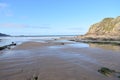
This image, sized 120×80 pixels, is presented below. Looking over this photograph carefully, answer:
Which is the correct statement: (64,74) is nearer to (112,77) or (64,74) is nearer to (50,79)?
(50,79)

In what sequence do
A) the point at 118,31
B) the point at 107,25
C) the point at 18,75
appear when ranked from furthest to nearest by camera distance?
the point at 107,25 → the point at 118,31 → the point at 18,75

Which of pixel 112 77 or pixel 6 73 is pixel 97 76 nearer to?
pixel 112 77

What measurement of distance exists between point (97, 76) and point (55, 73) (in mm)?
3039

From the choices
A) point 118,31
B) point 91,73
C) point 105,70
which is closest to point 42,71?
point 91,73

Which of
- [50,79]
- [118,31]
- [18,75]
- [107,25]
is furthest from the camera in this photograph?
[107,25]

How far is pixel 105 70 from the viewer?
14680mm

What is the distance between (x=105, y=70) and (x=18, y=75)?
21.2ft

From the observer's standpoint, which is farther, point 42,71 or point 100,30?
point 100,30

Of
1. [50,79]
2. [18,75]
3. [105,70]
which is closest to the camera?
[50,79]

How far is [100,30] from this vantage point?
3703 inches

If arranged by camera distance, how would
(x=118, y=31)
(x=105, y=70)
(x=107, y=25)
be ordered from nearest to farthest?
(x=105, y=70) → (x=118, y=31) → (x=107, y=25)

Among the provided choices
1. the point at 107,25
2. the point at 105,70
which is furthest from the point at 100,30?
the point at 105,70

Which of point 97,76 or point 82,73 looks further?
point 82,73

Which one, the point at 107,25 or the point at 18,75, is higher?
the point at 107,25
